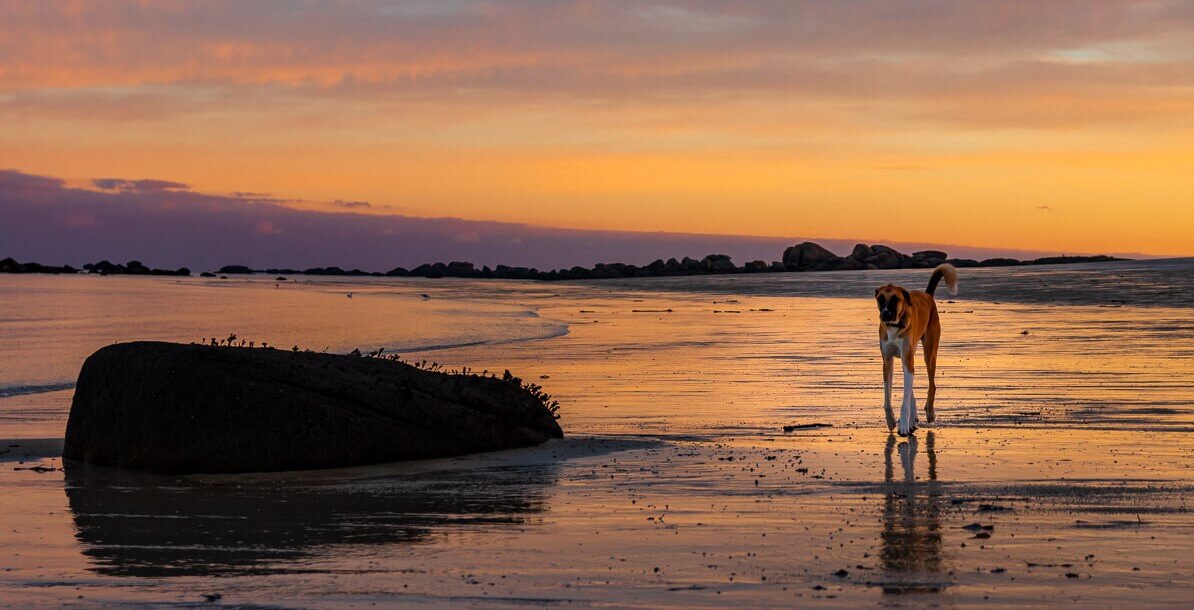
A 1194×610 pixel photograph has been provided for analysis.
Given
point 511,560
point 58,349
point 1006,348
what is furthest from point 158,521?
point 58,349

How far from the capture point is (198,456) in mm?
11750

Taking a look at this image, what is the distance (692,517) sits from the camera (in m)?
9.00

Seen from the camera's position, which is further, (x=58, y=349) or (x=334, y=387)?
(x=58, y=349)

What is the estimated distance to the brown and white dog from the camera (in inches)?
531

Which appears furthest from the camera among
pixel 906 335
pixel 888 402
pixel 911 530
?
pixel 906 335

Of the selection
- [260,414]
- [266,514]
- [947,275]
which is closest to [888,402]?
[947,275]

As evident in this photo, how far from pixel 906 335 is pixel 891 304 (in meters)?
0.64

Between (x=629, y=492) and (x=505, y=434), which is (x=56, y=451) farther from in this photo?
(x=629, y=492)

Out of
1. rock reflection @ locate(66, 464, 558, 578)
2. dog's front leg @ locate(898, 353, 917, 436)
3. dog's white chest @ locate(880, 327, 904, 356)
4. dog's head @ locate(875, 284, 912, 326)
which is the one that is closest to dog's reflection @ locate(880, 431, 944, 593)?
dog's front leg @ locate(898, 353, 917, 436)

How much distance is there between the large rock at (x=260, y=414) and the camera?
11.8 metres

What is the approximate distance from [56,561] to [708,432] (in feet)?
24.3

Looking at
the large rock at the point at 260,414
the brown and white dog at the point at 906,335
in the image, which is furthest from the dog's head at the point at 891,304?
the large rock at the point at 260,414

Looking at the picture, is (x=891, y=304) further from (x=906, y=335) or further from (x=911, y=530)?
(x=911, y=530)

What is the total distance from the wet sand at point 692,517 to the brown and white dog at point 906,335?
1.24 feet
